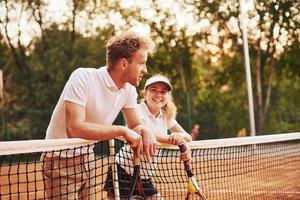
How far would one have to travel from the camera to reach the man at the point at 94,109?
2.83 m

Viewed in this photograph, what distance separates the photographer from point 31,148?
291 cm

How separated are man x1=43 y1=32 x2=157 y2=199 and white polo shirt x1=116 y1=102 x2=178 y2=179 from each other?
2.31 feet

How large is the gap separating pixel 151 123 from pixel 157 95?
262 millimetres

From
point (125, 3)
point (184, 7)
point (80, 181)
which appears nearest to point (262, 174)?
point (80, 181)

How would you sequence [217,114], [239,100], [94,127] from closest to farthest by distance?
1. [94,127]
2. [217,114]
3. [239,100]

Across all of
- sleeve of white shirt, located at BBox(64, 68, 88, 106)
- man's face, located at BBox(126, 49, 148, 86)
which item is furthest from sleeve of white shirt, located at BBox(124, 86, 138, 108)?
sleeve of white shirt, located at BBox(64, 68, 88, 106)

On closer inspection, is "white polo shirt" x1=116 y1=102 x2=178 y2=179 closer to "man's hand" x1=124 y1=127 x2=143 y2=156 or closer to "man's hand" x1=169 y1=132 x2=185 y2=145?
"man's hand" x1=169 y1=132 x2=185 y2=145

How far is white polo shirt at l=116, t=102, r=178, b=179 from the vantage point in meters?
4.03

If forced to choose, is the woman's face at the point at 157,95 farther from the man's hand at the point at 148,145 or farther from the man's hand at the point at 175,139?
the man's hand at the point at 148,145

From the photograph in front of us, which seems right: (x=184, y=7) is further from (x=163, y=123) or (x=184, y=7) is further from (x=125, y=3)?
(x=163, y=123)

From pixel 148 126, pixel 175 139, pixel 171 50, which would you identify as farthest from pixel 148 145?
pixel 171 50

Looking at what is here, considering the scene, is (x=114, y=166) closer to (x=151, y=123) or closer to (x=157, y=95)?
(x=151, y=123)

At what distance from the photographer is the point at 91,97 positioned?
2994mm

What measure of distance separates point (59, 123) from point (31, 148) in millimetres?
259
